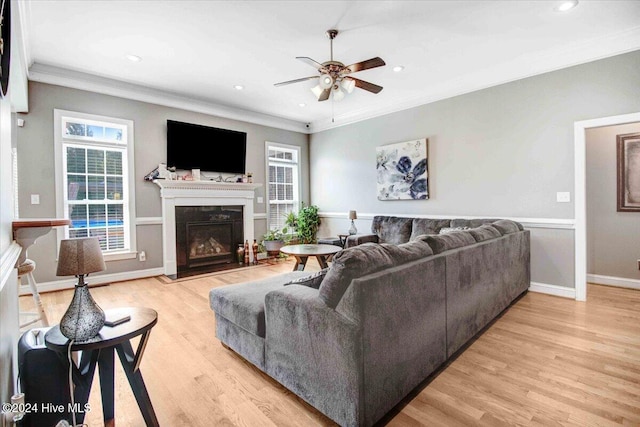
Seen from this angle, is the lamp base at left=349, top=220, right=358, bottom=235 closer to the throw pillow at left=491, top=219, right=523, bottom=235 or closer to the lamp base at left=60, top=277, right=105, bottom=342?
the throw pillow at left=491, top=219, right=523, bottom=235

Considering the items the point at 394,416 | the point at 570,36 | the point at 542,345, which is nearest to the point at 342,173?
the point at 570,36

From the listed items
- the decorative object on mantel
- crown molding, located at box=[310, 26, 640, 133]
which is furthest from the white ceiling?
the decorative object on mantel

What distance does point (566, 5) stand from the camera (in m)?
2.79

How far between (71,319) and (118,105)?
425 cm

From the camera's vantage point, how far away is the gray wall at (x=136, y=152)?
3947mm

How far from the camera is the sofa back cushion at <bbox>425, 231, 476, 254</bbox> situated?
2.15m

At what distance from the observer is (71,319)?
1366 mm

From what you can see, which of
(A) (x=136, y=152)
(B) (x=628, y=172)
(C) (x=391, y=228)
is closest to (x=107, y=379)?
(A) (x=136, y=152)

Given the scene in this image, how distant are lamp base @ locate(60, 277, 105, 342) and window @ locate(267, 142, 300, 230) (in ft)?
16.4

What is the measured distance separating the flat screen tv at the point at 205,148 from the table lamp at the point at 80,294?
3.98m

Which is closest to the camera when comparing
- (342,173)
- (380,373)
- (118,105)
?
(380,373)

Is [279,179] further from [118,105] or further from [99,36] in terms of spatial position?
[99,36]

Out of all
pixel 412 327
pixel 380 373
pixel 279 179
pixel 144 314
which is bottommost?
pixel 380 373

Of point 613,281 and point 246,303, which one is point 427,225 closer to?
point 613,281
